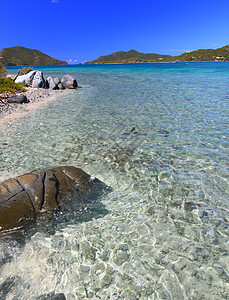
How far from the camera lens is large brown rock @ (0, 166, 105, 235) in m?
4.38

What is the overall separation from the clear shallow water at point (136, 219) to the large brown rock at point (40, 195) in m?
0.49

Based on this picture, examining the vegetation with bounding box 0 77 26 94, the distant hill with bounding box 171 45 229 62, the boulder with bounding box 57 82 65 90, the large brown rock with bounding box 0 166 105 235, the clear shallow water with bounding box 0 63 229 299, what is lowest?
the clear shallow water with bounding box 0 63 229 299

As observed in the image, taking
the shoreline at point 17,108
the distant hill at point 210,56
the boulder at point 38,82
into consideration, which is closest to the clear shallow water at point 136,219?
the shoreline at point 17,108

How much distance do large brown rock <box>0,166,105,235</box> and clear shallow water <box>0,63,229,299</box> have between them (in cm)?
49

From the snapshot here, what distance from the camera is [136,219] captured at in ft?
15.8

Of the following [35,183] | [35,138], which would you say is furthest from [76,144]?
[35,183]

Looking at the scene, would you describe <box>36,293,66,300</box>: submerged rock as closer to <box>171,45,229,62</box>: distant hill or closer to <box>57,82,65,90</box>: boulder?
<box>57,82,65,90</box>: boulder

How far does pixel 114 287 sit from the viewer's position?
3.34 metres

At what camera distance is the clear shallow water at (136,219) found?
3408 millimetres

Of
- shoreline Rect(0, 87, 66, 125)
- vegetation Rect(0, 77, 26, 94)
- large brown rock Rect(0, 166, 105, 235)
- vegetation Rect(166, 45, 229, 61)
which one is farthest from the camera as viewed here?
vegetation Rect(166, 45, 229, 61)

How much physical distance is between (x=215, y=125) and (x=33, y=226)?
10.4 metres

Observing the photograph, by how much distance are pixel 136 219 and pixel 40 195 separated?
243 centimetres

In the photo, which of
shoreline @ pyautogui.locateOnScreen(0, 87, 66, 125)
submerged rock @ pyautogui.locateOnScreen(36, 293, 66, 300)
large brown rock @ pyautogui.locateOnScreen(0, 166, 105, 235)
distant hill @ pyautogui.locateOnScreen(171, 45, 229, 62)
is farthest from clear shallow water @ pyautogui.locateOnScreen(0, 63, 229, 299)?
distant hill @ pyautogui.locateOnScreen(171, 45, 229, 62)

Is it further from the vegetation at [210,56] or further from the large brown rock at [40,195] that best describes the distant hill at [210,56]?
the large brown rock at [40,195]
